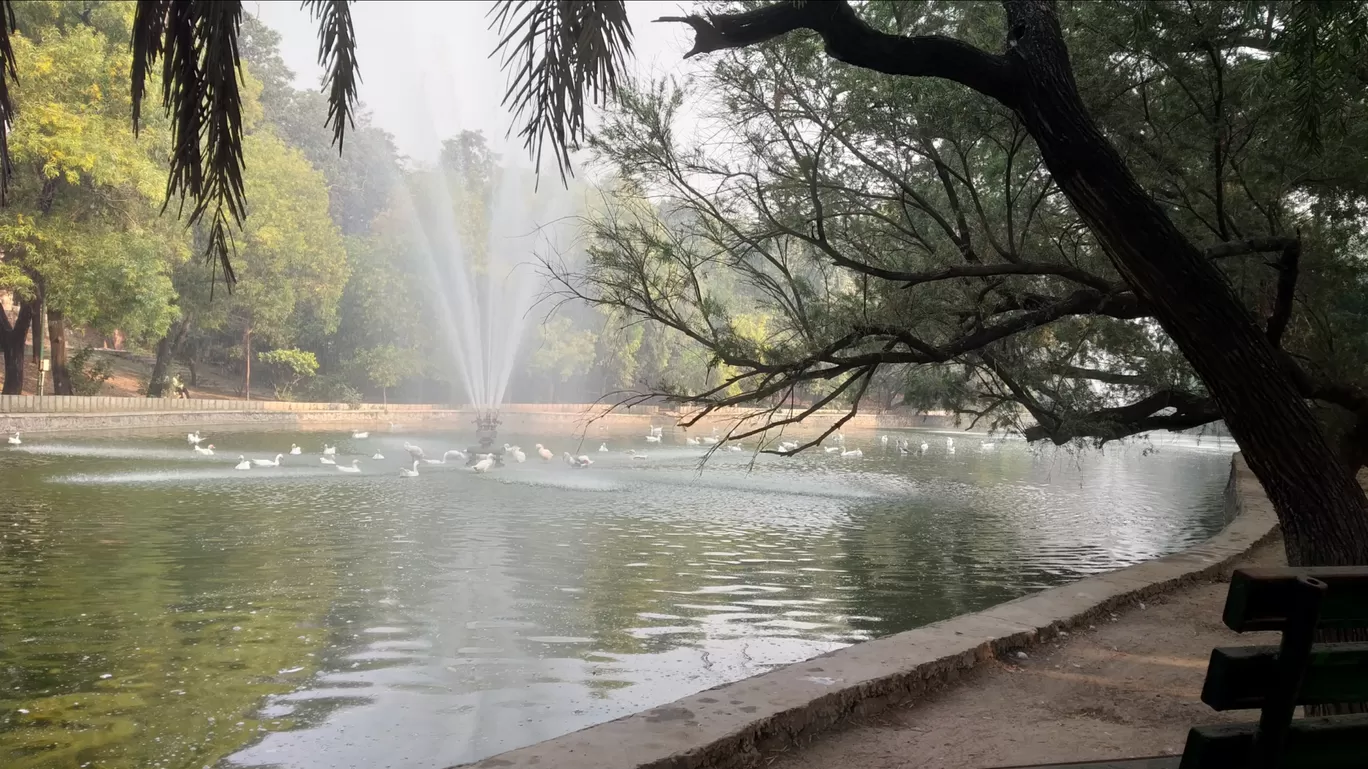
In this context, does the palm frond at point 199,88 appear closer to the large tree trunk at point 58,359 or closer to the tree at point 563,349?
the large tree trunk at point 58,359

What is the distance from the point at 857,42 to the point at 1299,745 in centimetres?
276

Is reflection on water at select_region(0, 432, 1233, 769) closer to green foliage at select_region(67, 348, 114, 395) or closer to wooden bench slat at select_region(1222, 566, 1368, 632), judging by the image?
wooden bench slat at select_region(1222, 566, 1368, 632)

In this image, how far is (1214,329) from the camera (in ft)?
11.8

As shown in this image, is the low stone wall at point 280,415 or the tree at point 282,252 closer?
the low stone wall at point 280,415

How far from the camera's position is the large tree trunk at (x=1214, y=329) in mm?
3602

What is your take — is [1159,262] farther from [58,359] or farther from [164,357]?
[164,357]

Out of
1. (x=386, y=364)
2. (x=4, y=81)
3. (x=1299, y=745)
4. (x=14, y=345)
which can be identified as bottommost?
(x=1299, y=745)

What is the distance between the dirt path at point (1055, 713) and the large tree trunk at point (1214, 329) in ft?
3.70

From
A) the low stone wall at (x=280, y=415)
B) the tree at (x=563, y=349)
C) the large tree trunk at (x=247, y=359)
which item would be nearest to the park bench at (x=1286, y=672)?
the low stone wall at (x=280, y=415)

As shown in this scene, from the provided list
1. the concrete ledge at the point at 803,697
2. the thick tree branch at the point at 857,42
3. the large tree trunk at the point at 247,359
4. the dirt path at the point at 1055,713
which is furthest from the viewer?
the large tree trunk at the point at 247,359

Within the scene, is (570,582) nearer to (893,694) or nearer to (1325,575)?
(893,694)

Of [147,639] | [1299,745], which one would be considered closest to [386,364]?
[147,639]

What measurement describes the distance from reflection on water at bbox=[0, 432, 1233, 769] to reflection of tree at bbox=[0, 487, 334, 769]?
25mm

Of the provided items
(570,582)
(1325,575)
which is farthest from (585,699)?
(1325,575)
